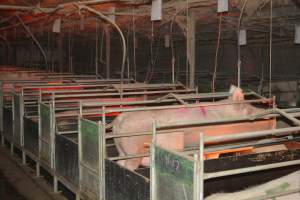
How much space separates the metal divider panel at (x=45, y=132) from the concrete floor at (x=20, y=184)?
0.47 meters

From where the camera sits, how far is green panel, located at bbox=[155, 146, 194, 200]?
3029mm

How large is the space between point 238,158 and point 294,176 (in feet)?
1.93

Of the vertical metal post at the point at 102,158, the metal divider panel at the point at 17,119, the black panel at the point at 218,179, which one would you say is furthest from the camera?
the metal divider panel at the point at 17,119

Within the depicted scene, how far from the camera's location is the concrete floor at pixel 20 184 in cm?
609

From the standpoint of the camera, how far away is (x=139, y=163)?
5.19 meters

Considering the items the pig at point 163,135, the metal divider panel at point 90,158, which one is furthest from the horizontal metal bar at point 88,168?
the pig at point 163,135

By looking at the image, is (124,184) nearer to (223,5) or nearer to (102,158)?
(102,158)

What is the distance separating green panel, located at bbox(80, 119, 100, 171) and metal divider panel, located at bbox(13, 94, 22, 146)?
9.47 feet

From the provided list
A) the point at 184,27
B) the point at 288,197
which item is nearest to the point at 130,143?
the point at 288,197

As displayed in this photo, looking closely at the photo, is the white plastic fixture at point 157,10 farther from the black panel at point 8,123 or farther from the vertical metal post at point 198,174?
the black panel at point 8,123

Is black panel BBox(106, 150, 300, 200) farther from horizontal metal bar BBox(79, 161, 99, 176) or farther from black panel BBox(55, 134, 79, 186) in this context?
black panel BBox(55, 134, 79, 186)

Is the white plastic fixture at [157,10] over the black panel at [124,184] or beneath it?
over

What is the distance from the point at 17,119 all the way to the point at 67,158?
255 cm

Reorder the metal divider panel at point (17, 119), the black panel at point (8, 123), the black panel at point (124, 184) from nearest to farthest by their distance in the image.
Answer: the black panel at point (124, 184) → the metal divider panel at point (17, 119) → the black panel at point (8, 123)
